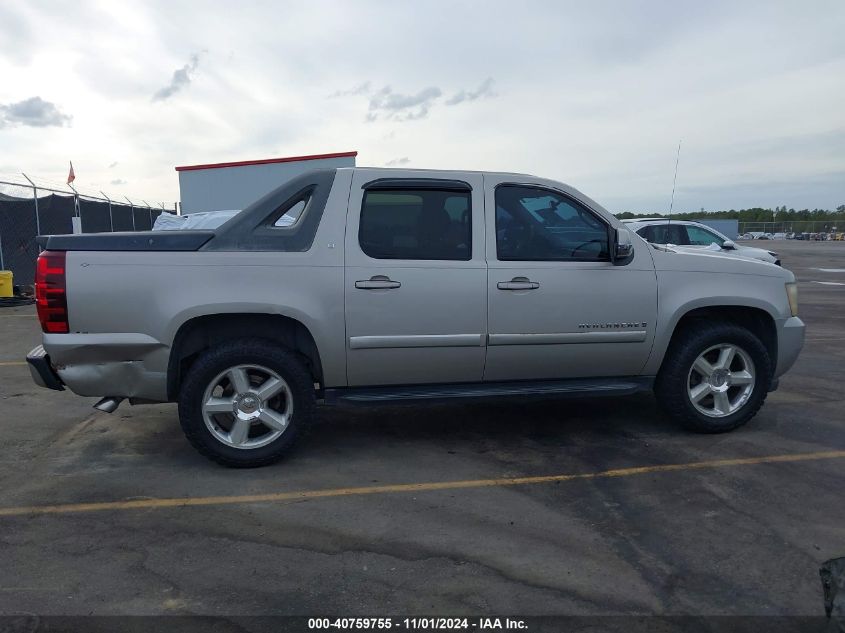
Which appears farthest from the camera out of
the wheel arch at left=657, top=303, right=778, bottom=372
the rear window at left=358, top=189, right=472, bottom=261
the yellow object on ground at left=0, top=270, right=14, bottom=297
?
the yellow object on ground at left=0, top=270, right=14, bottom=297

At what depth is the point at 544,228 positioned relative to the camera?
464cm

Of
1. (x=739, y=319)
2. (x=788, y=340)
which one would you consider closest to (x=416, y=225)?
(x=739, y=319)

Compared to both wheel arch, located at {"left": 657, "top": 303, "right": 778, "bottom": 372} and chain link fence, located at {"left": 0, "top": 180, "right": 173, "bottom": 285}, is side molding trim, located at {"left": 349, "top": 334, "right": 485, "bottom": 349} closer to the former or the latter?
wheel arch, located at {"left": 657, "top": 303, "right": 778, "bottom": 372}

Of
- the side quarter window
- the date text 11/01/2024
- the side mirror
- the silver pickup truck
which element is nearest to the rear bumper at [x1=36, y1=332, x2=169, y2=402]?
the silver pickup truck

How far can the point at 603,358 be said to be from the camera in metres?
4.71

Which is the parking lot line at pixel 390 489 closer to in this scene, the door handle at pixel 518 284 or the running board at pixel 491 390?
the running board at pixel 491 390

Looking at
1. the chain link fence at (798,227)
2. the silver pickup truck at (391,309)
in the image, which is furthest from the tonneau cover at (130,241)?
the chain link fence at (798,227)

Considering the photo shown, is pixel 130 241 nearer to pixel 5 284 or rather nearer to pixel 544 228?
pixel 544 228

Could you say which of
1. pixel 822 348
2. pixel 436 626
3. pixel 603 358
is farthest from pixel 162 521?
pixel 822 348

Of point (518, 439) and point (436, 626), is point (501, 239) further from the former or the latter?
point (436, 626)

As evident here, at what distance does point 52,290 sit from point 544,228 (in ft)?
10.5

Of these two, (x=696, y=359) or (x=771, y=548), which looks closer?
(x=771, y=548)

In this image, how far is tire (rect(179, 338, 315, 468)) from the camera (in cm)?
414

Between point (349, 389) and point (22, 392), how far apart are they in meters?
3.85
